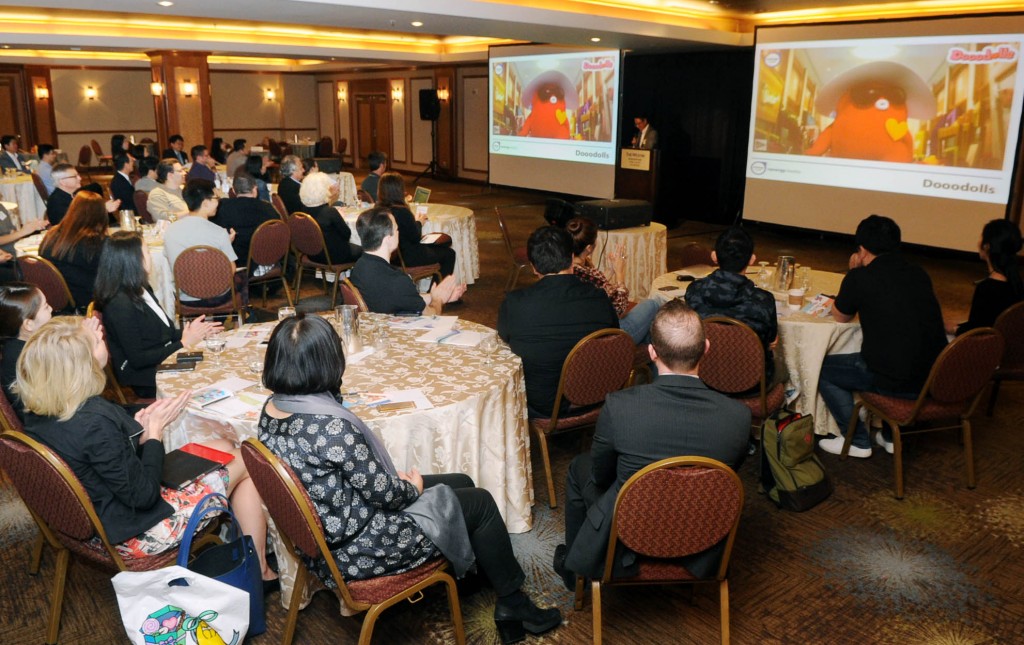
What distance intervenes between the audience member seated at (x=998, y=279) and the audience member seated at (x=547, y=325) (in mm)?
2089

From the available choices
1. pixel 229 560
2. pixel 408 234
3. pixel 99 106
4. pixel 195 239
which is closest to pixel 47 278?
pixel 195 239

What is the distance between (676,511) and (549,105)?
39.5ft

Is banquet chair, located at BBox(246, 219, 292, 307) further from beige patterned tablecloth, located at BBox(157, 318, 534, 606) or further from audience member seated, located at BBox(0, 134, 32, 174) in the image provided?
audience member seated, located at BBox(0, 134, 32, 174)

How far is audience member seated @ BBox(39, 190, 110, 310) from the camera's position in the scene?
4.70 metres

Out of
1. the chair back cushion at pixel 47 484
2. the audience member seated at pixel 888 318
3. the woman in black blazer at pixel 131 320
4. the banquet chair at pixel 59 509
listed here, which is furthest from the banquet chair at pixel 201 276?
the audience member seated at pixel 888 318

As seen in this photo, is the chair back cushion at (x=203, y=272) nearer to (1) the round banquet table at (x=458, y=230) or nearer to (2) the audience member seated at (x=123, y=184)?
(1) the round banquet table at (x=458, y=230)

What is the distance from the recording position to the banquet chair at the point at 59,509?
205 cm

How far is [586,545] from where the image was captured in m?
2.25

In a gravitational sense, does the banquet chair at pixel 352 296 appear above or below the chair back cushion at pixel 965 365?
above

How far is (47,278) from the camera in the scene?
441 cm

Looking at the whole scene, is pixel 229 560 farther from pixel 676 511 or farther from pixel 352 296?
pixel 352 296

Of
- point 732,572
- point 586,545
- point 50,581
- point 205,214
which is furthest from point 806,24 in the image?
point 50,581

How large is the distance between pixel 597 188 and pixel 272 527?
11.3 metres

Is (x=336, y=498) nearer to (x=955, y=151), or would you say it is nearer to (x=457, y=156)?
(x=955, y=151)
